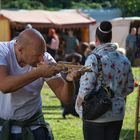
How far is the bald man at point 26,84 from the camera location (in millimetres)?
4297

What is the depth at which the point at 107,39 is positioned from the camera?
19.8 feet

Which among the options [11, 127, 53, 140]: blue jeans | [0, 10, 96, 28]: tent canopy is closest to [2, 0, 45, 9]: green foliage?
[0, 10, 96, 28]: tent canopy

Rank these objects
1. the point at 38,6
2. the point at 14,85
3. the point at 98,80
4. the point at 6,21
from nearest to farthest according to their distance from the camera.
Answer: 1. the point at 14,85
2. the point at 98,80
3. the point at 6,21
4. the point at 38,6

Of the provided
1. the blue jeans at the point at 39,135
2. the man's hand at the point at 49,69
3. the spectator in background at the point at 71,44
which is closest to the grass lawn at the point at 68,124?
the blue jeans at the point at 39,135

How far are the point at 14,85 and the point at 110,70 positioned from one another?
5.99 feet

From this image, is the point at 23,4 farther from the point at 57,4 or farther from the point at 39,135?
the point at 39,135

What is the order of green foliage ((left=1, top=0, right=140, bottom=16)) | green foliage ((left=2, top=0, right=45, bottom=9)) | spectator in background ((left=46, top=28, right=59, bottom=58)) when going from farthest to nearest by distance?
green foliage ((left=1, top=0, right=140, bottom=16)) < green foliage ((left=2, top=0, right=45, bottom=9)) < spectator in background ((left=46, top=28, right=59, bottom=58))

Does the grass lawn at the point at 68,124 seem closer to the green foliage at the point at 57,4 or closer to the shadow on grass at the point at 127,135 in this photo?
the shadow on grass at the point at 127,135

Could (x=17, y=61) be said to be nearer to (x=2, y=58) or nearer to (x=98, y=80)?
(x=2, y=58)

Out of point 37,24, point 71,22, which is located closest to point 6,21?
point 37,24

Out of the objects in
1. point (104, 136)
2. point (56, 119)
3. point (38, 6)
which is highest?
point (104, 136)

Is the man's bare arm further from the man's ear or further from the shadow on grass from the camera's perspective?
the shadow on grass

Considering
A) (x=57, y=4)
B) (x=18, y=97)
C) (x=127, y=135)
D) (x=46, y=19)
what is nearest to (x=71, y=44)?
(x=46, y=19)

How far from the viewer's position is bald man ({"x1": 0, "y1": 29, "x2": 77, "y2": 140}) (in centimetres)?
430
